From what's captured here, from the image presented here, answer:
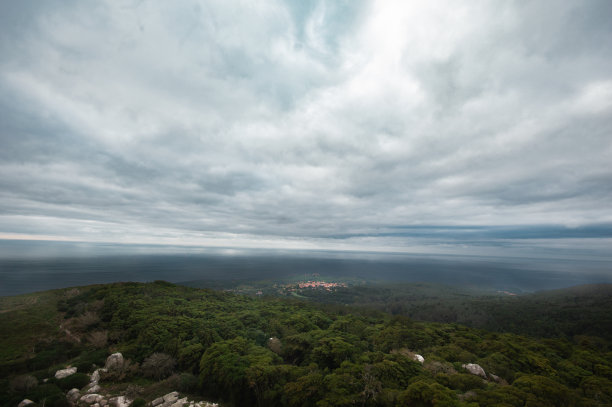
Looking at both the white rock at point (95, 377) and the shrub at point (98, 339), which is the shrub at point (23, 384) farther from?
the shrub at point (98, 339)

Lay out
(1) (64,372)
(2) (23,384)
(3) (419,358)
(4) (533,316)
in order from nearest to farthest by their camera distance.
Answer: (2) (23,384) < (1) (64,372) < (3) (419,358) < (4) (533,316)

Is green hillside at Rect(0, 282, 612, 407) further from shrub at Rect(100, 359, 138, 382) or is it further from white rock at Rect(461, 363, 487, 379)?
white rock at Rect(461, 363, 487, 379)

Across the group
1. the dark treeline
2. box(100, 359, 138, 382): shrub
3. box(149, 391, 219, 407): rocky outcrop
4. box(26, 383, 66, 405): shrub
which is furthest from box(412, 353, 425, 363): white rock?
the dark treeline

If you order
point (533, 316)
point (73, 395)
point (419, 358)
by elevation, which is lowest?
point (533, 316)

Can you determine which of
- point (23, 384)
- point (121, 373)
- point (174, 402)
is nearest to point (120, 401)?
point (174, 402)

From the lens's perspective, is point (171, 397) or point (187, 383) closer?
point (171, 397)

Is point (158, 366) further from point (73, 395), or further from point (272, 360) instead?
point (272, 360)

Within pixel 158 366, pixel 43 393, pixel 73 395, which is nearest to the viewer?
pixel 43 393
